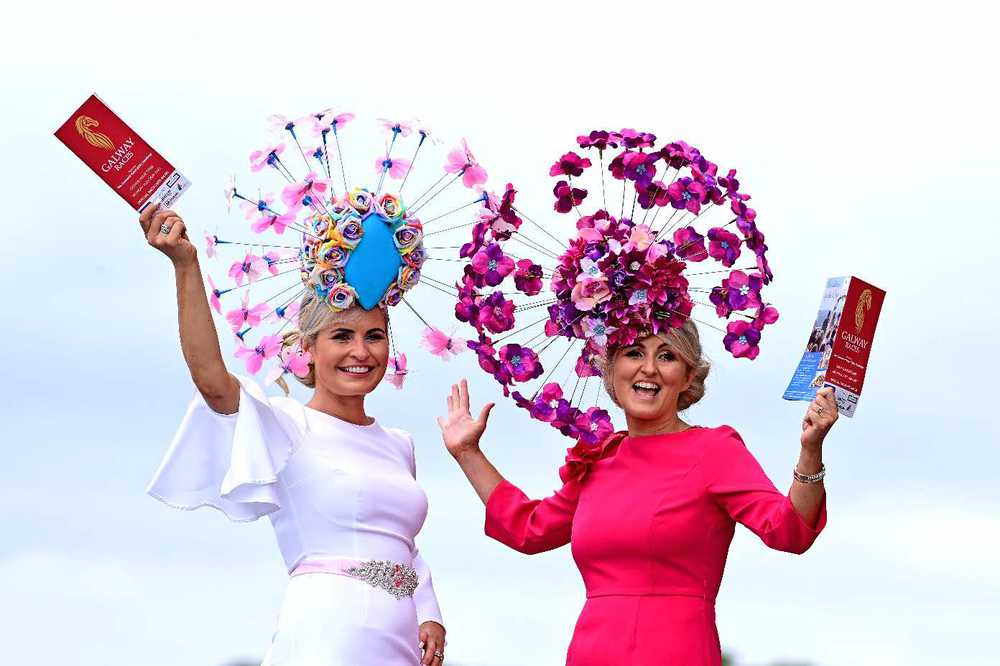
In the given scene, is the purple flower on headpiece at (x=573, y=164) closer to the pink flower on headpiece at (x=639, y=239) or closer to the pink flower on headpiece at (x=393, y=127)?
the pink flower on headpiece at (x=639, y=239)

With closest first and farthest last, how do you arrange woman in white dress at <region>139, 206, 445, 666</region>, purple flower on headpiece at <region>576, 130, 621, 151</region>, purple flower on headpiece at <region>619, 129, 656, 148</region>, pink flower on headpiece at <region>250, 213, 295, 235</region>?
woman in white dress at <region>139, 206, 445, 666</region> → purple flower on headpiece at <region>619, 129, 656, 148</region> → purple flower on headpiece at <region>576, 130, 621, 151</region> → pink flower on headpiece at <region>250, 213, 295, 235</region>

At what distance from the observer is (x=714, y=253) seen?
6191 millimetres

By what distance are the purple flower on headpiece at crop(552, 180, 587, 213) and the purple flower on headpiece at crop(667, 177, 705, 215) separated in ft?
1.42

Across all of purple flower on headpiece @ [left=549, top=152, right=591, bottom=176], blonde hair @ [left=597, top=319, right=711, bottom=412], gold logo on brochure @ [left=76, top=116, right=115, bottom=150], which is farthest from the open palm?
gold logo on brochure @ [left=76, top=116, right=115, bottom=150]

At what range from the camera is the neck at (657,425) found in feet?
20.0

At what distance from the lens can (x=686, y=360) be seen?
6055 millimetres

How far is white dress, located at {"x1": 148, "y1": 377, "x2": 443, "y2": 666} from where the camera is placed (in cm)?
585

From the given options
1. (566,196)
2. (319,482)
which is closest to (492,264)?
(566,196)

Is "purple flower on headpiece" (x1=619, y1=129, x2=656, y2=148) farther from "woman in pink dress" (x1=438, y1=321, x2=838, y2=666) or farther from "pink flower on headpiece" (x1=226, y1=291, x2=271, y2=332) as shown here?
"pink flower on headpiece" (x1=226, y1=291, x2=271, y2=332)

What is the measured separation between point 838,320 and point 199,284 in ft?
7.23

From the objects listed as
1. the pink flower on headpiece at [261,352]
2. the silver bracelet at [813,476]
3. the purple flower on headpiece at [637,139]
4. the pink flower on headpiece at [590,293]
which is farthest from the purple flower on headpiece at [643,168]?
the pink flower on headpiece at [261,352]

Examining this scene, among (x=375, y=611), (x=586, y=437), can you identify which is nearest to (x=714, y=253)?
(x=586, y=437)

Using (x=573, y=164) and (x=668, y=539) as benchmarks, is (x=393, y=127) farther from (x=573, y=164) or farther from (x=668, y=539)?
(x=668, y=539)

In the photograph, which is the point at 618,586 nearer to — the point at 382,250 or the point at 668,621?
the point at 668,621
